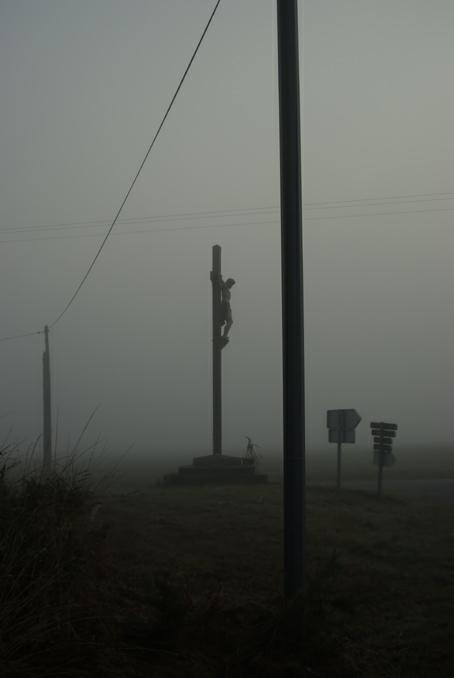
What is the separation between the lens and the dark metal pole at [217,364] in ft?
73.9

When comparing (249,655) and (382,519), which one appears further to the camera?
(382,519)

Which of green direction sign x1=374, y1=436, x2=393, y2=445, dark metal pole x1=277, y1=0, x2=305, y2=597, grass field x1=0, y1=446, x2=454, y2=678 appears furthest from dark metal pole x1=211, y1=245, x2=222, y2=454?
dark metal pole x1=277, y1=0, x2=305, y2=597

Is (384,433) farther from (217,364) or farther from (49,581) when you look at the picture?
(49,581)

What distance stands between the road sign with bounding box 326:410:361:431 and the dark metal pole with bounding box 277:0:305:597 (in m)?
12.6

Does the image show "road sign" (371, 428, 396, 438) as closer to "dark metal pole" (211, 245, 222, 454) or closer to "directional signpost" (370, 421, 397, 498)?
"directional signpost" (370, 421, 397, 498)

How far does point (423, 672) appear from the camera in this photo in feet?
22.5

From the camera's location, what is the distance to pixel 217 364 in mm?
Result: 22969

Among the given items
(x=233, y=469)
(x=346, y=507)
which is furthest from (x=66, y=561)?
(x=233, y=469)

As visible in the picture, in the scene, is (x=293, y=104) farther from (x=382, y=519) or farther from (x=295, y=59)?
(x=382, y=519)

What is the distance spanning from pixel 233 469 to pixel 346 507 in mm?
4824

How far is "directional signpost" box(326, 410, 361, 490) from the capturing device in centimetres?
2080

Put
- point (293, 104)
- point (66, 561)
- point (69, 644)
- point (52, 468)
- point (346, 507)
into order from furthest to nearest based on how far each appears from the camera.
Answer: point (346, 507) < point (52, 468) < point (293, 104) < point (66, 561) < point (69, 644)

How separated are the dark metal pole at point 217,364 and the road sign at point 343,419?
9.24 ft

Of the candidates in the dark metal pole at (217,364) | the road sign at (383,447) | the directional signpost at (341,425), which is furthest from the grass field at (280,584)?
the dark metal pole at (217,364)
